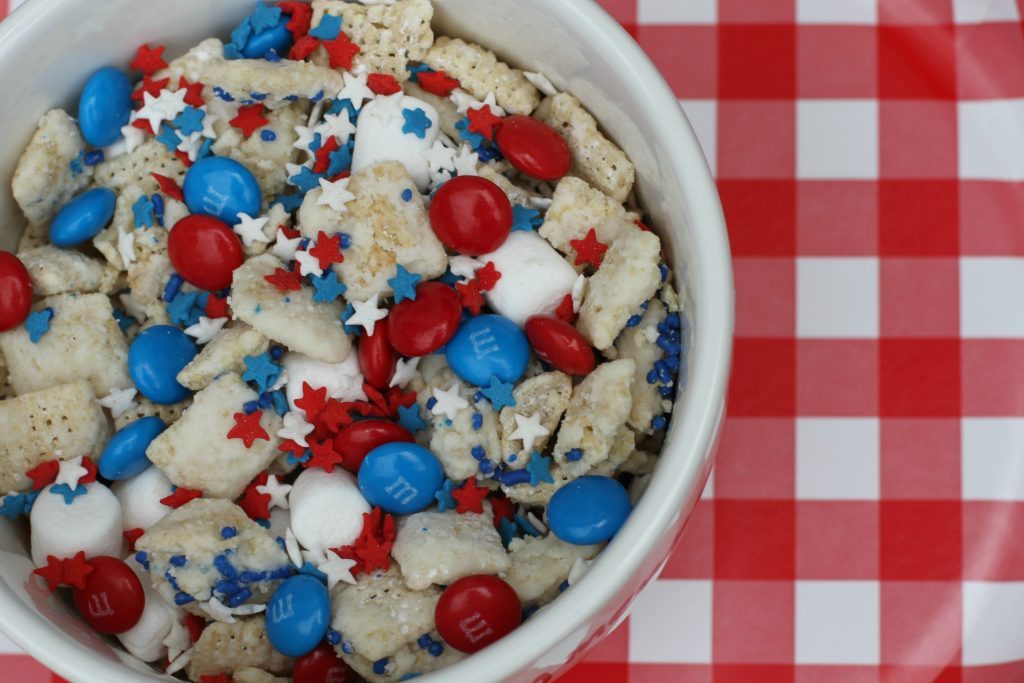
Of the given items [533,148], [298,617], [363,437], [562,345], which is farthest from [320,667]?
[533,148]

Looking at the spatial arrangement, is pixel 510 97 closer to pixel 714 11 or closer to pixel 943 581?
pixel 714 11

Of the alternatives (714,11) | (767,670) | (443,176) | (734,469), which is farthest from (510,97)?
(767,670)

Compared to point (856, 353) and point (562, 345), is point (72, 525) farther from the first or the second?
point (856, 353)

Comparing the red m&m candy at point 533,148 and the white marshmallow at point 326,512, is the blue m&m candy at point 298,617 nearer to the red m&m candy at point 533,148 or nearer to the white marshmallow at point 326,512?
the white marshmallow at point 326,512

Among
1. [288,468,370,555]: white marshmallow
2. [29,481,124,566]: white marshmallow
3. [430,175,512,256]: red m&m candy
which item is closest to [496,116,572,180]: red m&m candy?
[430,175,512,256]: red m&m candy

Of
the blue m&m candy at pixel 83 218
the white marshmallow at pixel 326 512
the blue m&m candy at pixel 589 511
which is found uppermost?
the blue m&m candy at pixel 83 218

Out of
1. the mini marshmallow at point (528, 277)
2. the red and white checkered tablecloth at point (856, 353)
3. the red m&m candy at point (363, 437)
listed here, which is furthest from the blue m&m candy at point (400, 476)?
the red and white checkered tablecloth at point (856, 353)

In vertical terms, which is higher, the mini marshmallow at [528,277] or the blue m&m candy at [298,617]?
the mini marshmallow at [528,277]
